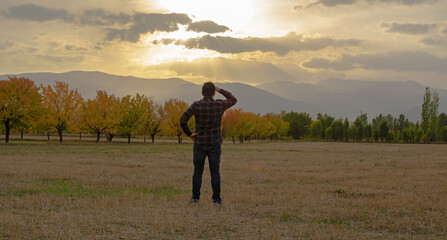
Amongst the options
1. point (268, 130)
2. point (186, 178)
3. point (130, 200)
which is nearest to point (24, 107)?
point (186, 178)

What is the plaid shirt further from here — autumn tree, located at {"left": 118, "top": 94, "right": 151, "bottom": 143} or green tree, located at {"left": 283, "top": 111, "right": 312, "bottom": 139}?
green tree, located at {"left": 283, "top": 111, "right": 312, "bottom": 139}

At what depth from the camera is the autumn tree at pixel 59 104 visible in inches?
2399

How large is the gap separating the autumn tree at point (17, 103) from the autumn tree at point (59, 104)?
3.42m

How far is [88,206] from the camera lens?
30.1 feet

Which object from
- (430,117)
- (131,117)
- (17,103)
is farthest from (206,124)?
(430,117)

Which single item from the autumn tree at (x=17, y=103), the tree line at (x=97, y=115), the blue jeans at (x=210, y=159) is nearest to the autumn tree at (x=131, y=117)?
the tree line at (x=97, y=115)

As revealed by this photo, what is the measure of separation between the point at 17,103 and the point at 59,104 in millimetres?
9279

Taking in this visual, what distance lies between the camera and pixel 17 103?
177 feet

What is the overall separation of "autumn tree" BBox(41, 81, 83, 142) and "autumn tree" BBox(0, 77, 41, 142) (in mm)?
3425

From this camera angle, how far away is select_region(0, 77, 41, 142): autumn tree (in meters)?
A: 53.5

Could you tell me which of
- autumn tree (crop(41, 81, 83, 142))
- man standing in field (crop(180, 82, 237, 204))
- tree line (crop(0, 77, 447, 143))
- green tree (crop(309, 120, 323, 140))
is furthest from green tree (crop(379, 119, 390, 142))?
man standing in field (crop(180, 82, 237, 204))

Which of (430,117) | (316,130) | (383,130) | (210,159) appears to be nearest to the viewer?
(210,159)

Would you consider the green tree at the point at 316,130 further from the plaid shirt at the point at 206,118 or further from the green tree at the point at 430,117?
the plaid shirt at the point at 206,118

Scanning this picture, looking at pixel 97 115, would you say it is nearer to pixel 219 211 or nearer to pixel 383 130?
pixel 219 211
